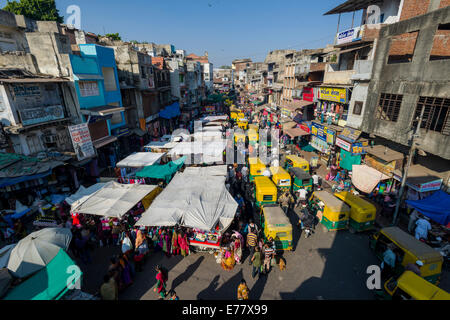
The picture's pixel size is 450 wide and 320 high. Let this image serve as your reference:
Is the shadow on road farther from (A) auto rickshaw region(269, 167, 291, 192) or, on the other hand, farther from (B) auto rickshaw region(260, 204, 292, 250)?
(A) auto rickshaw region(269, 167, 291, 192)

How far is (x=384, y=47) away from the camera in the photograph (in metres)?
14.8

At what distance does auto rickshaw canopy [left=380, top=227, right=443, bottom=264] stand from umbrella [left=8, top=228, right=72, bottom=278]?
42.1 feet

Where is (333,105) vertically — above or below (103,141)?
above

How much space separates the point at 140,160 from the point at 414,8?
2177cm

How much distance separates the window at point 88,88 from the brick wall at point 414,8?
23881mm

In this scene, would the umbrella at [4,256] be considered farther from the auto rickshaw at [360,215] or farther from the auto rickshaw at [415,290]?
the auto rickshaw at [360,215]

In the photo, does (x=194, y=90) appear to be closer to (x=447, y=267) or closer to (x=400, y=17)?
(x=400, y=17)

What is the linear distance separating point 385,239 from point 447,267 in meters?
2.94

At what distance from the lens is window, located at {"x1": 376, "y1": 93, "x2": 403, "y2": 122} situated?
1413 cm

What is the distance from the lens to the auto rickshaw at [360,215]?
11203mm

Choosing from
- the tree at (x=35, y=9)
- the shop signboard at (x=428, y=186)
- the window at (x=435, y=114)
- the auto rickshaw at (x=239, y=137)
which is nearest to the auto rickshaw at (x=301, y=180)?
the shop signboard at (x=428, y=186)

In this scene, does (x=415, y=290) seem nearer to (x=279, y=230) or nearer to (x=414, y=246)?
(x=414, y=246)

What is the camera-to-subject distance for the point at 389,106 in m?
14.7

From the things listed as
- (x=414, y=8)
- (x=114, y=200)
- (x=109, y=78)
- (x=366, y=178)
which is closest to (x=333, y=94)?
(x=414, y=8)
